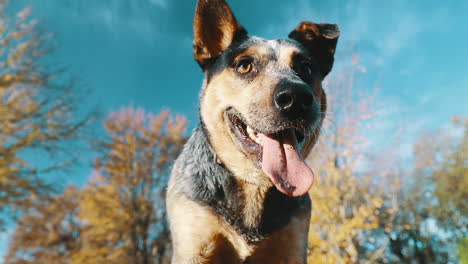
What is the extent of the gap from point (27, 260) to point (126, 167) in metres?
17.3

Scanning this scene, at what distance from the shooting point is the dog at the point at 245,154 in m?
2.29

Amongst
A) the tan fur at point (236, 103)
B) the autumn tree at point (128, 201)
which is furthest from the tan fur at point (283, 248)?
the autumn tree at point (128, 201)

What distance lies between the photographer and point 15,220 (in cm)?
1248

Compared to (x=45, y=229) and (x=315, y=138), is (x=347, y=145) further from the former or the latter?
(x=45, y=229)

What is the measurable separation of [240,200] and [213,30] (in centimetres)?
164

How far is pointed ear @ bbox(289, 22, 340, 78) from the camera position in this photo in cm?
326

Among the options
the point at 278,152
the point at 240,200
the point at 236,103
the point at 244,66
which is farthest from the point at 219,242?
the point at 244,66

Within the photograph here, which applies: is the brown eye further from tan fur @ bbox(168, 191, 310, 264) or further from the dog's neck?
tan fur @ bbox(168, 191, 310, 264)

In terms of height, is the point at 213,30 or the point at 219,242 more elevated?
the point at 213,30

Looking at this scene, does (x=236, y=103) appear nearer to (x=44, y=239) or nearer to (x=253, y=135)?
(x=253, y=135)

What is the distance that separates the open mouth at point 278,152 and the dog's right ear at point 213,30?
76cm

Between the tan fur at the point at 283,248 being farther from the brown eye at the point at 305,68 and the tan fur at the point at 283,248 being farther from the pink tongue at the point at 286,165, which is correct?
the brown eye at the point at 305,68

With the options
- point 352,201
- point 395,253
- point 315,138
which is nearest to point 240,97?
point 315,138

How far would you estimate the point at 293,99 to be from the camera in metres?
2.22
